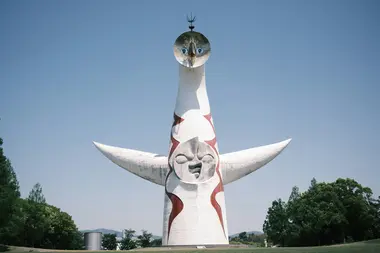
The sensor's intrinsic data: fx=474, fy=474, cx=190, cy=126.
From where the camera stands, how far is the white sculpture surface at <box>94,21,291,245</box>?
22.8 m

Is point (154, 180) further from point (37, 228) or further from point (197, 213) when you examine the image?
point (37, 228)

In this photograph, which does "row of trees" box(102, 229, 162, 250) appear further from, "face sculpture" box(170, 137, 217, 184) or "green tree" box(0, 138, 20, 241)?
"face sculpture" box(170, 137, 217, 184)

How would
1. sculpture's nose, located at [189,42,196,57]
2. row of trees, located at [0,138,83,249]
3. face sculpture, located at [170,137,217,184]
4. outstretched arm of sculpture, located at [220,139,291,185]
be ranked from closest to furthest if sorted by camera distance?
face sculpture, located at [170,137,217,184]
sculpture's nose, located at [189,42,196,57]
outstretched arm of sculpture, located at [220,139,291,185]
row of trees, located at [0,138,83,249]

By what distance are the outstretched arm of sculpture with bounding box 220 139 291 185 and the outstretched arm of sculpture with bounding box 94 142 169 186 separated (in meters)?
3.19

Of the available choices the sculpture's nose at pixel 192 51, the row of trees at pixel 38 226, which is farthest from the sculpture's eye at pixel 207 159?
the row of trees at pixel 38 226

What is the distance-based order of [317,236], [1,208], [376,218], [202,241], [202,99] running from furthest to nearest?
[317,236], [376,218], [1,208], [202,99], [202,241]

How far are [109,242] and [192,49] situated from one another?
30.2 metres

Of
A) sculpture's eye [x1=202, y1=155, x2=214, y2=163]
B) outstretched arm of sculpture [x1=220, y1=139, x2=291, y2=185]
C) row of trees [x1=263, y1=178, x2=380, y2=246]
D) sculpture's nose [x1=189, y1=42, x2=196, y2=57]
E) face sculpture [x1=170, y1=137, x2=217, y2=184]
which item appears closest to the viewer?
face sculpture [x1=170, y1=137, x2=217, y2=184]

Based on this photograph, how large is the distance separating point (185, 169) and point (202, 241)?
11.7 feet

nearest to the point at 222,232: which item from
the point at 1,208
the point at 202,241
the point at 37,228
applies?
the point at 202,241

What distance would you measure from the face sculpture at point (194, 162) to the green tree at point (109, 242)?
91.3 ft

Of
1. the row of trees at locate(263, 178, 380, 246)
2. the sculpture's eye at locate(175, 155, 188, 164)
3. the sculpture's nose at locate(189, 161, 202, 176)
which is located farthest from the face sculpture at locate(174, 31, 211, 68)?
the row of trees at locate(263, 178, 380, 246)

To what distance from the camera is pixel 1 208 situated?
27203 millimetres

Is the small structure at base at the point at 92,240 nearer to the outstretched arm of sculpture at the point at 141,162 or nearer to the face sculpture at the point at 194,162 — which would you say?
the outstretched arm of sculpture at the point at 141,162
